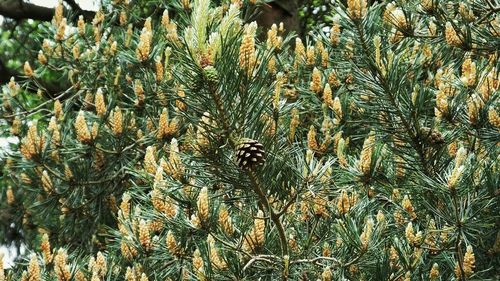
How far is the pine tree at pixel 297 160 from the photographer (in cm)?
152

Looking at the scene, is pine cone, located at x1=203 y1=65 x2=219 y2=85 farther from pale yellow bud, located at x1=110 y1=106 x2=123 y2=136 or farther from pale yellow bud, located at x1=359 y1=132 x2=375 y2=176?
pale yellow bud, located at x1=110 y1=106 x2=123 y2=136

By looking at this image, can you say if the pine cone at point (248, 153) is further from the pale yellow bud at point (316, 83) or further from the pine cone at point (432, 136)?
the pale yellow bud at point (316, 83)

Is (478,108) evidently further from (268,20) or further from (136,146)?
(268,20)

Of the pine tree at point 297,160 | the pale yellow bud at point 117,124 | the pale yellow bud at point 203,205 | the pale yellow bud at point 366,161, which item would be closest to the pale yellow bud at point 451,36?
the pine tree at point 297,160

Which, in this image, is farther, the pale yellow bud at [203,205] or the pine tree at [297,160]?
the pale yellow bud at [203,205]

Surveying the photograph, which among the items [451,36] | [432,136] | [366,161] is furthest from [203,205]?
[451,36]

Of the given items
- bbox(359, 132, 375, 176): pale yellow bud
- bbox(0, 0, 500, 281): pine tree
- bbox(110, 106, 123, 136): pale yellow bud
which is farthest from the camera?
bbox(110, 106, 123, 136): pale yellow bud

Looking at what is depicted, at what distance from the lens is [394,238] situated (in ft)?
6.19

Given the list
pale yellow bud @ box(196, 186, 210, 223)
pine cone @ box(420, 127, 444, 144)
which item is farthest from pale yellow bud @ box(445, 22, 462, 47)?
pale yellow bud @ box(196, 186, 210, 223)

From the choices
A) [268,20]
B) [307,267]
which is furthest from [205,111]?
[268,20]

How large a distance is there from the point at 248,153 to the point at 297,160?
269mm

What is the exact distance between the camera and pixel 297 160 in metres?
1.70

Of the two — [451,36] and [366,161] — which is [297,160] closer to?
[366,161]

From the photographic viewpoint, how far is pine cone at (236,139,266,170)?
1.45 m
